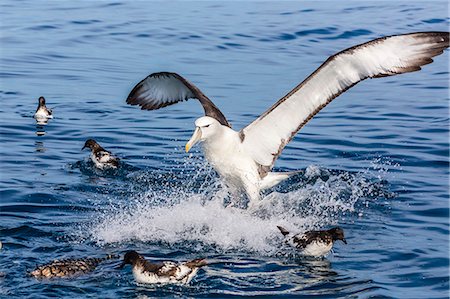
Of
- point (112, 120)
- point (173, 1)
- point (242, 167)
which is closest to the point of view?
point (242, 167)

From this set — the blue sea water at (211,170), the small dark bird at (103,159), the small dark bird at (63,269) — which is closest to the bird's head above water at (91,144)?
the small dark bird at (103,159)

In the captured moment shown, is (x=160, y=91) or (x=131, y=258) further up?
(x=160, y=91)

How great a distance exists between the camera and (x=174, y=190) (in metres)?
13.6

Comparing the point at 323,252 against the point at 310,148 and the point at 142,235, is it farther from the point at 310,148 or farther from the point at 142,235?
the point at 310,148

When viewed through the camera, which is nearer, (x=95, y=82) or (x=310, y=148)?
(x=310, y=148)

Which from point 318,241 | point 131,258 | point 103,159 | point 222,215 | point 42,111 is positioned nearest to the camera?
point 131,258

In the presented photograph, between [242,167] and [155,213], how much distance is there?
3.97 feet

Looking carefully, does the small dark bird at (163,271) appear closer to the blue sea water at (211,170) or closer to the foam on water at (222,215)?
the blue sea water at (211,170)

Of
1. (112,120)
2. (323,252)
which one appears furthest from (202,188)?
(112,120)

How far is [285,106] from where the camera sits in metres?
11.9

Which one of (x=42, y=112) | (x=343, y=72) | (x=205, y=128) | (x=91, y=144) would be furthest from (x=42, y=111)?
(x=343, y=72)

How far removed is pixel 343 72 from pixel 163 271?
11.0ft

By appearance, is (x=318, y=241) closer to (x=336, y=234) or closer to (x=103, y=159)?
(x=336, y=234)

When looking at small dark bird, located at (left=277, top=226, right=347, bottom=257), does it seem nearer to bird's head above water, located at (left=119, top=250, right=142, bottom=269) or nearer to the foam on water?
the foam on water
